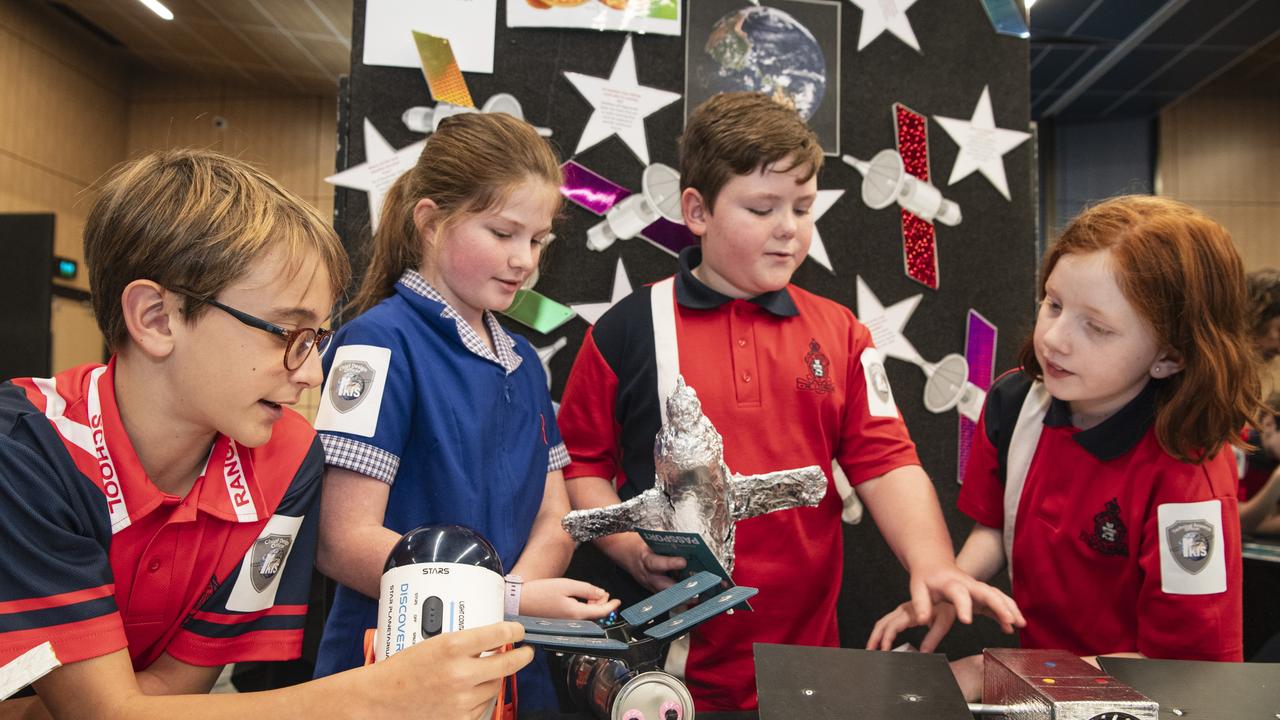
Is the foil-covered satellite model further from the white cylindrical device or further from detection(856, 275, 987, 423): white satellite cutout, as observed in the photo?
detection(856, 275, 987, 423): white satellite cutout

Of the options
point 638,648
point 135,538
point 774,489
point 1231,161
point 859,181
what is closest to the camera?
point 638,648

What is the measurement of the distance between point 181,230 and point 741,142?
2.50 ft

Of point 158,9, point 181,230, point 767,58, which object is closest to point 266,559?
point 181,230

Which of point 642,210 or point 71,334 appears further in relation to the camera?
point 71,334

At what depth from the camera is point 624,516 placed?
915 millimetres

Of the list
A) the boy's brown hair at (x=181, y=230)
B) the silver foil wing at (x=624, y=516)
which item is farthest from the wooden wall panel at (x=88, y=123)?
the silver foil wing at (x=624, y=516)

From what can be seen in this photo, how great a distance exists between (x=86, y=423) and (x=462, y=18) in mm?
1107

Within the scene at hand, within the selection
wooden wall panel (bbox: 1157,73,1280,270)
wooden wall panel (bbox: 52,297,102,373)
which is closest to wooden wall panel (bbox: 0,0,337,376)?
wooden wall panel (bbox: 52,297,102,373)

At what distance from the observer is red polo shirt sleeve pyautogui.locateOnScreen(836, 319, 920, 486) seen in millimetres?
1295

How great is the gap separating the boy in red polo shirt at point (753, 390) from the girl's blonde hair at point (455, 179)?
0.26 meters

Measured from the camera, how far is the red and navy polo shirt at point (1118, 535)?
987 millimetres

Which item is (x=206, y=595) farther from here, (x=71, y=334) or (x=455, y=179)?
(x=71, y=334)

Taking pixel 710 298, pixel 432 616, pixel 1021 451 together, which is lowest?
pixel 432 616

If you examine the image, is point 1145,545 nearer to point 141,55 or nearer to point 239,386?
point 239,386
